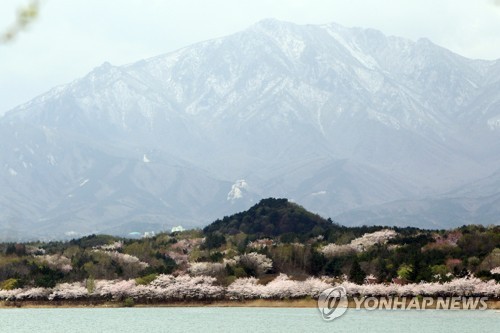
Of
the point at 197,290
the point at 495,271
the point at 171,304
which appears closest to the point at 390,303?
the point at 495,271

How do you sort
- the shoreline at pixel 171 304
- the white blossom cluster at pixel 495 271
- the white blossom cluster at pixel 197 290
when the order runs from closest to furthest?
the white blossom cluster at pixel 495 271 → the white blossom cluster at pixel 197 290 → the shoreline at pixel 171 304

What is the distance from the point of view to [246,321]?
143 metres

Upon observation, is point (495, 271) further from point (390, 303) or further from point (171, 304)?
point (171, 304)

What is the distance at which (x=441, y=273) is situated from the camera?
177 m

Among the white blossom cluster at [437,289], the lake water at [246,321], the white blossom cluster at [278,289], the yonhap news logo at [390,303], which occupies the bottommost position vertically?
the lake water at [246,321]

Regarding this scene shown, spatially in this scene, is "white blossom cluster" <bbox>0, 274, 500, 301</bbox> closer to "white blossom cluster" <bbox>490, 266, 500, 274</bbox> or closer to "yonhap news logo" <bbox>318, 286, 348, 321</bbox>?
"yonhap news logo" <bbox>318, 286, 348, 321</bbox>

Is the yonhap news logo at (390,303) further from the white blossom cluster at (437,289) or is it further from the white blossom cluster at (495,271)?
the white blossom cluster at (495,271)

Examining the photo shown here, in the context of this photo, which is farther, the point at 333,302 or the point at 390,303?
the point at 333,302

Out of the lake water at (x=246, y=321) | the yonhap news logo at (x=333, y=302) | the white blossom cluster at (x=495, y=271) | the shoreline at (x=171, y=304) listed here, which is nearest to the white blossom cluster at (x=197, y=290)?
the shoreline at (x=171, y=304)

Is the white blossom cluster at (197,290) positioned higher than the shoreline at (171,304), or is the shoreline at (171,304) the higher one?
the white blossom cluster at (197,290)

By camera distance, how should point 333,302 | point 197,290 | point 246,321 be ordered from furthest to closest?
point 197,290 < point 333,302 < point 246,321

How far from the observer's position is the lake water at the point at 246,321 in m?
129

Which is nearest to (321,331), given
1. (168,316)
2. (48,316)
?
(168,316)

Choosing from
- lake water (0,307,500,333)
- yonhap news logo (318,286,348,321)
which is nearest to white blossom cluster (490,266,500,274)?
lake water (0,307,500,333)
